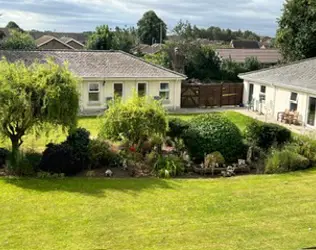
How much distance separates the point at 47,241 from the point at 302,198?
751 centimetres

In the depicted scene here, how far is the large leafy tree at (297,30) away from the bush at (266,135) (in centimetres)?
2570

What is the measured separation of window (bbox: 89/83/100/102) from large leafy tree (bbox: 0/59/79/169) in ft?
44.6

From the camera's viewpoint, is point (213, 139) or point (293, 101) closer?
point (213, 139)

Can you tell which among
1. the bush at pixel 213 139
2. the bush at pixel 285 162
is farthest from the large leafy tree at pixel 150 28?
the bush at pixel 285 162

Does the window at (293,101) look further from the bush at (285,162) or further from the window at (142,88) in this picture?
the bush at (285,162)

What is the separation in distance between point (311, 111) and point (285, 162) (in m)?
9.97

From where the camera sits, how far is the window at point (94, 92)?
2827cm

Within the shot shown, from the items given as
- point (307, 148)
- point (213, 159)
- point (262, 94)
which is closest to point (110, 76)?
point (262, 94)

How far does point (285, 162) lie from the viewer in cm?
1560

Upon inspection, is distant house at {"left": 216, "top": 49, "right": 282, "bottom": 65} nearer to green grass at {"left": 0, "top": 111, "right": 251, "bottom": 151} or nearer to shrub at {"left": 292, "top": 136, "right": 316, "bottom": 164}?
green grass at {"left": 0, "top": 111, "right": 251, "bottom": 151}

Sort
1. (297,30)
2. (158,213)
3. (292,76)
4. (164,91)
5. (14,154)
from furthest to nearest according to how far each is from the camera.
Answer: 1. (297,30)
2. (164,91)
3. (292,76)
4. (14,154)
5. (158,213)

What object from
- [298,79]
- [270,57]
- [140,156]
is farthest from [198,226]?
[270,57]

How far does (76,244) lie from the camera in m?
8.80

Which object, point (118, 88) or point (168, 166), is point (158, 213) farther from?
point (118, 88)
